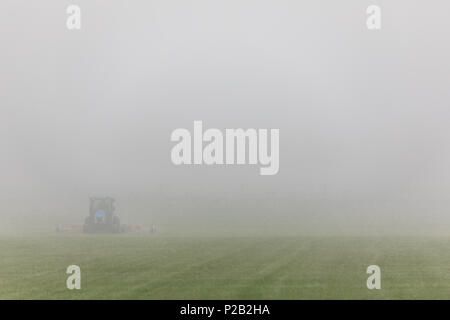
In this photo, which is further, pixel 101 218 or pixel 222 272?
pixel 101 218

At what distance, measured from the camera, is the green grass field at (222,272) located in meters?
16.8

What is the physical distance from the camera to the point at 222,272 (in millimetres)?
21344

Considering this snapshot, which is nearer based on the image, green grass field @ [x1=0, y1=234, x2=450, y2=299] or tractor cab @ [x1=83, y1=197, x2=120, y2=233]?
green grass field @ [x1=0, y1=234, x2=450, y2=299]

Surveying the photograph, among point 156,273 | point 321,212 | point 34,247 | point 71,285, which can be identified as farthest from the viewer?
point 321,212

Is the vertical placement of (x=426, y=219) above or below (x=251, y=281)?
below

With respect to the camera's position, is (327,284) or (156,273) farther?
(156,273)

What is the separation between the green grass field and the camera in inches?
663

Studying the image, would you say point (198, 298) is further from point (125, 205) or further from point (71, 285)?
point (125, 205)

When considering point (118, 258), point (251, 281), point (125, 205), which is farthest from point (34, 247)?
point (125, 205)

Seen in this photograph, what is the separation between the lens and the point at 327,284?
60.7 ft

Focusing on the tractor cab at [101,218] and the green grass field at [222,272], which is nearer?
the green grass field at [222,272]

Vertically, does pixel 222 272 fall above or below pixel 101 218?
above

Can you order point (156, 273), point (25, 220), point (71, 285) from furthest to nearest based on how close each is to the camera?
point (25, 220) → point (156, 273) → point (71, 285)
